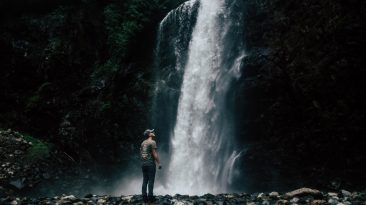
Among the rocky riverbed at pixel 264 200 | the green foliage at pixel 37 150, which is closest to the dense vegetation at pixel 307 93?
the rocky riverbed at pixel 264 200

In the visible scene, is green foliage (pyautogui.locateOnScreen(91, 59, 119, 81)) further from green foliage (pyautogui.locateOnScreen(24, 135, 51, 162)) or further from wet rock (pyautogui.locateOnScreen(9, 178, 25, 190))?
wet rock (pyautogui.locateOnScreen(9, 178, 25, 190))

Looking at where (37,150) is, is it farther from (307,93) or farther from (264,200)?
(264,200)

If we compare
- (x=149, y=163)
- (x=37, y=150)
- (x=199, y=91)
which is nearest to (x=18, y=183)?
(x=37, y=150)

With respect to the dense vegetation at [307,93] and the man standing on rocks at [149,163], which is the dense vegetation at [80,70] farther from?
the man standing on rocks at [149,163]

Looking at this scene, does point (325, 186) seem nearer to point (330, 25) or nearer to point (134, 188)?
point (330, 25)

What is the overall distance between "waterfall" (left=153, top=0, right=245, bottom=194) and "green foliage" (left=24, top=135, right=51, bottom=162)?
5639 mm

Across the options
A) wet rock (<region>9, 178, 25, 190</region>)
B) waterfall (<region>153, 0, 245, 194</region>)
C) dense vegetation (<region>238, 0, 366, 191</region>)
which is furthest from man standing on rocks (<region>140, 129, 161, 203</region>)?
wet rock (<region>9, 178, 25, 190</region>)

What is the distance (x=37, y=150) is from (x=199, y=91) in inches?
329

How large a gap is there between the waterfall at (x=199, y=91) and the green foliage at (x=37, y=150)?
18.5ft

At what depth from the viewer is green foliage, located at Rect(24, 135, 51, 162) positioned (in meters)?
18.1

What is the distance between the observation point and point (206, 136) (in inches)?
645

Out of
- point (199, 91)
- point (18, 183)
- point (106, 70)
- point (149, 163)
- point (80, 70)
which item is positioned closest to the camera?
point (149, 163)

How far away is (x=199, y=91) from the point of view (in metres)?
17.2

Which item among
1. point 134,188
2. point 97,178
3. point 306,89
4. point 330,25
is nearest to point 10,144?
point 97,178
